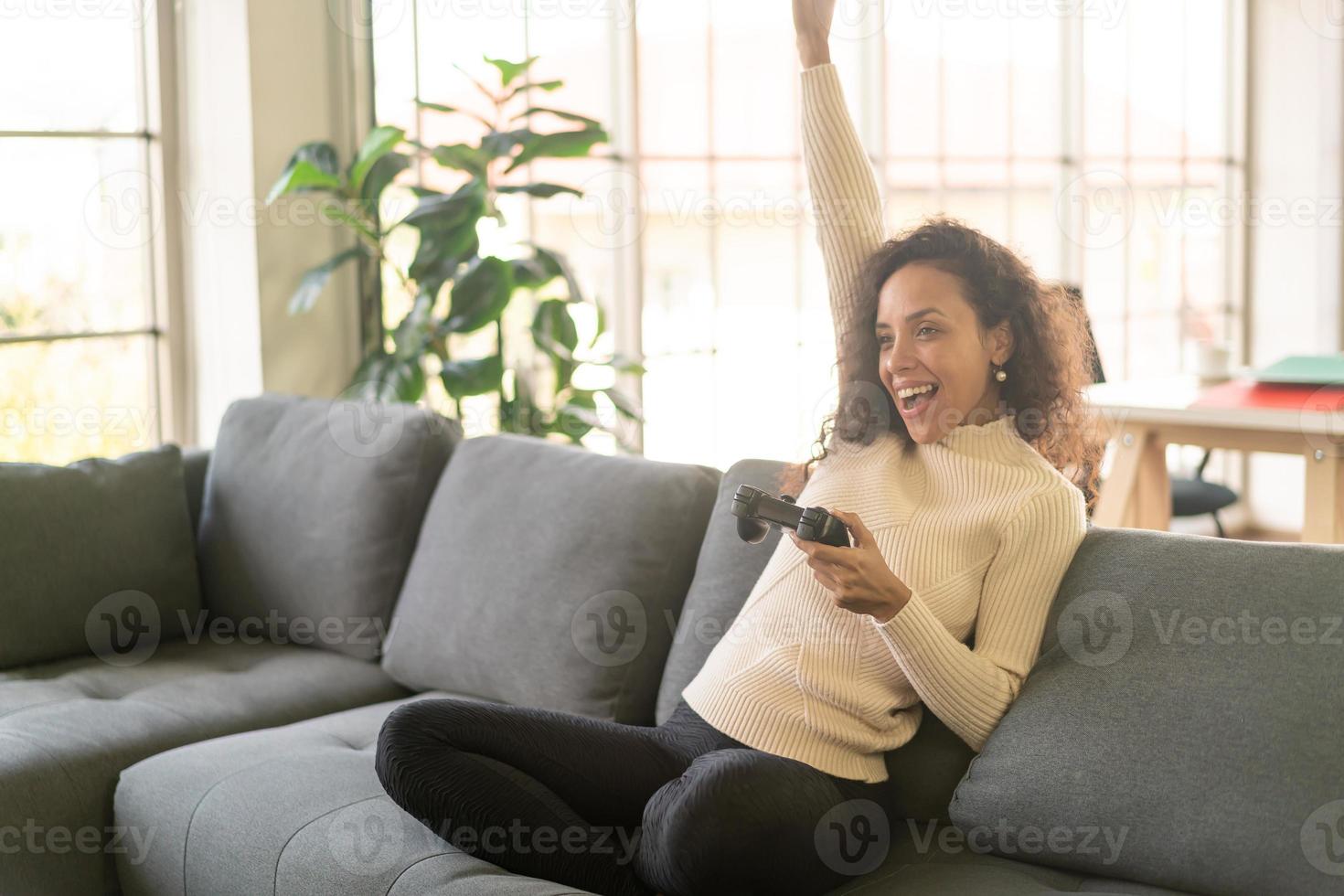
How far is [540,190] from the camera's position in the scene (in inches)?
130

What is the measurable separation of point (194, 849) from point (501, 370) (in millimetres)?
1574

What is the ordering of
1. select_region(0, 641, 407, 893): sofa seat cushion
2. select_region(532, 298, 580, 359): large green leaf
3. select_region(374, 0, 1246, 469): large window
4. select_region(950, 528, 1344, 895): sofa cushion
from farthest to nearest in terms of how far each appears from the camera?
select_region(374, 0, 1246, 469): large window < select_region(532, 298, 580, 359): large green leaf < select_region(0, 641, 407, 893): sofa seat cushion < select_region(950, 528, 1344, 895): sofa cushion

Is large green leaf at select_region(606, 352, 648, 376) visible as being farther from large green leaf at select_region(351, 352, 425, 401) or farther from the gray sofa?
the gray sofa

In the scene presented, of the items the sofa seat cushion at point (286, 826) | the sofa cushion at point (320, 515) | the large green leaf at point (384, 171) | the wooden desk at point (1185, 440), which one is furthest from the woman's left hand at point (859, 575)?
the large green leaf at point (384, 171)

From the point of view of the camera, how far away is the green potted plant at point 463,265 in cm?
320

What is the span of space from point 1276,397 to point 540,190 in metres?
1.82

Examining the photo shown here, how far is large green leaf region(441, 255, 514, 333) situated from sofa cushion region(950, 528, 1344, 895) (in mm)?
1759

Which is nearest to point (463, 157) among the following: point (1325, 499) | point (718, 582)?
point (718, 582)

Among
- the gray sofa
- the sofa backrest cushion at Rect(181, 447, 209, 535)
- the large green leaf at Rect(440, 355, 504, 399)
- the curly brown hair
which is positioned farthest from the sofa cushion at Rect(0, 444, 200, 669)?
Result: the curly brown hair

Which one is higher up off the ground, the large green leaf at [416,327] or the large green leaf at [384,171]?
the large green leaf at [384,171]

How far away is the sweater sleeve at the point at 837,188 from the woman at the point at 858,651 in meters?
0.09

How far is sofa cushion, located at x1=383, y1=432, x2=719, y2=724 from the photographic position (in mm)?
2240

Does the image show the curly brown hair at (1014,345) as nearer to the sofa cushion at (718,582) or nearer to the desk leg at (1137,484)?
the sofa cushion at (718,582)

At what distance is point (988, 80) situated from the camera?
5113 millimetres
